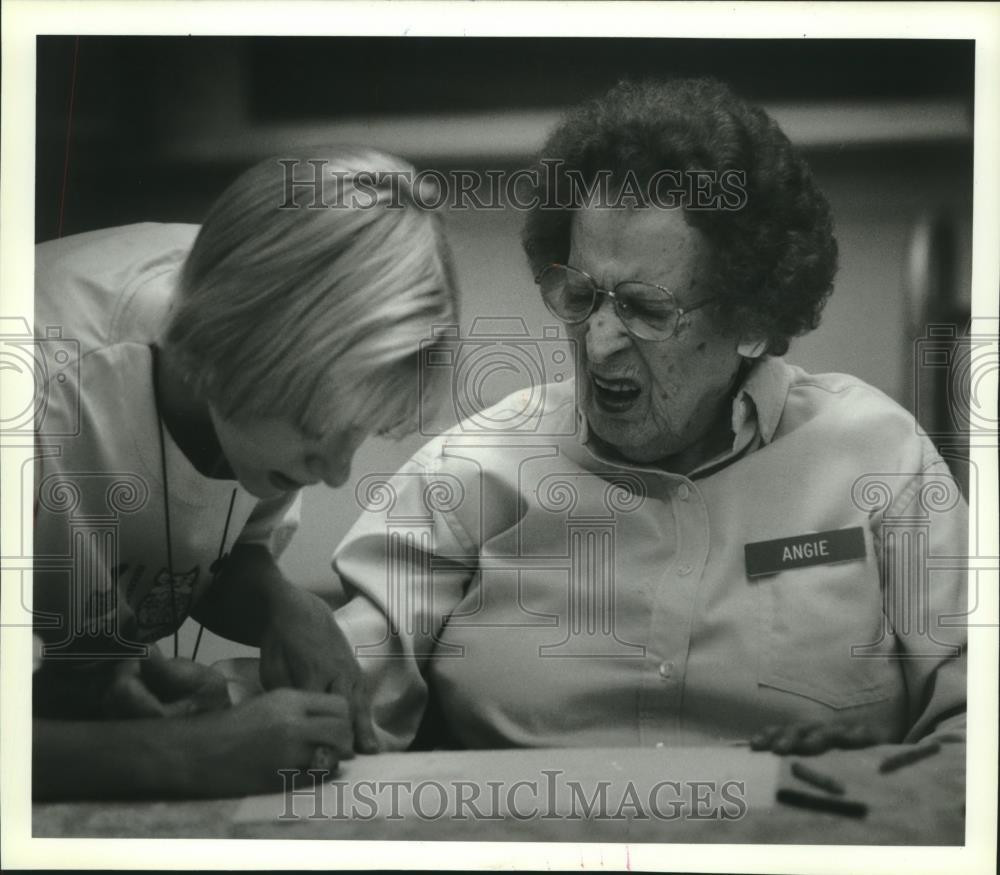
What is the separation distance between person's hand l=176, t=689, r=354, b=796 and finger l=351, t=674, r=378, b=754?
0.02 metres

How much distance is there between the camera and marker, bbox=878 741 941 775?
2863 millimetres

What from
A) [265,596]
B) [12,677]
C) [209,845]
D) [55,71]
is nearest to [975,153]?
[265,596]

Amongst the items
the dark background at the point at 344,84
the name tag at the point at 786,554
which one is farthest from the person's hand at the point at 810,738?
the dark background at the point at 344,84

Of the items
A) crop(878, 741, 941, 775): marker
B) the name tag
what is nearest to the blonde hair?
the name tag

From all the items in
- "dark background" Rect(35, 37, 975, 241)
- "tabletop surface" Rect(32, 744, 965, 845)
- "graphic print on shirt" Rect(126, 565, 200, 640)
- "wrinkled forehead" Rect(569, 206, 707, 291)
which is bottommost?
"tabletop surface" Rect(32, 744, 965, 845)

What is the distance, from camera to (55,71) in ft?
9.67

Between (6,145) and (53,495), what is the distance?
89 centimetres

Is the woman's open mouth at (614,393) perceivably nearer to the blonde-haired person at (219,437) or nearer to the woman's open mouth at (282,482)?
the blonde-haired person at (219,437)

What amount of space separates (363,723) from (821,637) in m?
1.14

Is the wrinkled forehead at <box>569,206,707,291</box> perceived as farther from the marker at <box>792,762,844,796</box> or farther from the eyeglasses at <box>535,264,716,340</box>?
the marker at <box>792,762,844,796</box>

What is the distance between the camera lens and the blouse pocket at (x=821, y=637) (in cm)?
284

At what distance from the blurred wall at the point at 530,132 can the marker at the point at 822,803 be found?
882 mm

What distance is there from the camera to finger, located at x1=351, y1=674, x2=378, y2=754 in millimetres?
2887

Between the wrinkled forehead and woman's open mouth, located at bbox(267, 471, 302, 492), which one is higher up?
the wrinkled forehead
